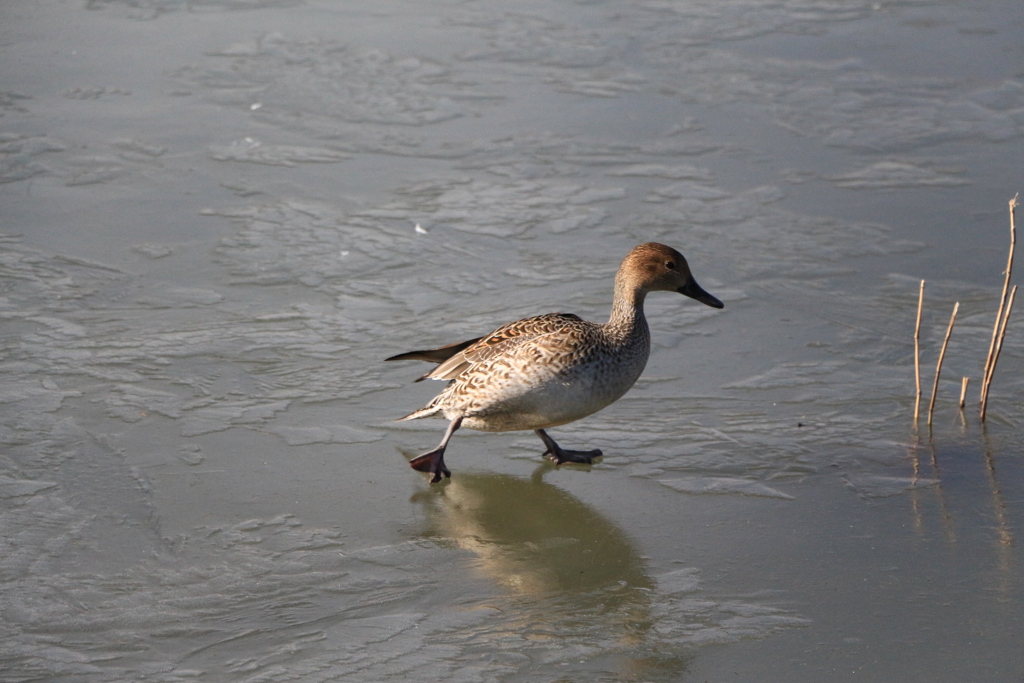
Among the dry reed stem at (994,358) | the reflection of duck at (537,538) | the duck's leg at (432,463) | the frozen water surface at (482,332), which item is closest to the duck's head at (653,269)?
the frozen water surface at (482,332)

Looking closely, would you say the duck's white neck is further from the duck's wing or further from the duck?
the duck's wing

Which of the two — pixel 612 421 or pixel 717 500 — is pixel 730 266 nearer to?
pixel 612 421

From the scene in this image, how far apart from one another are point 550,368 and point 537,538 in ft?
2.31

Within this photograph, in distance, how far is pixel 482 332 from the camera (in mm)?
6180

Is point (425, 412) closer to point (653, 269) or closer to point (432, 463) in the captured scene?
point (432, 463)

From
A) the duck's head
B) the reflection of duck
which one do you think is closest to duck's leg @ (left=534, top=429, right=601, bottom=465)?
the reflection of duck

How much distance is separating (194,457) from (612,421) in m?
1.88

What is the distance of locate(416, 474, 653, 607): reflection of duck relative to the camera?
405 centimetres

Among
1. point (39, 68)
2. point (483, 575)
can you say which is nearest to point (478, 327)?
point (483, 575)

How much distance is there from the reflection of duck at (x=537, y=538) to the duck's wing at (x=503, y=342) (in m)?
0.49

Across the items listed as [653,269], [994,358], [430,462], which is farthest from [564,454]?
[994,358]

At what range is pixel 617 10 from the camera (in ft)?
40.9

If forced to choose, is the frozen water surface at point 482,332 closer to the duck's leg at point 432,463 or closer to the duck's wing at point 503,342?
the duck's leg at point 432,463

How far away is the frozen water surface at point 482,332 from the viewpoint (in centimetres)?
379
